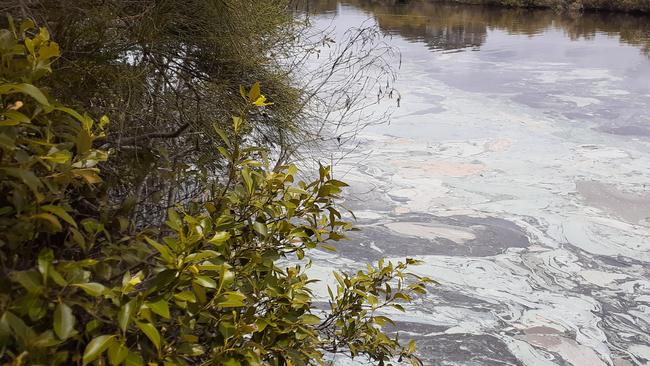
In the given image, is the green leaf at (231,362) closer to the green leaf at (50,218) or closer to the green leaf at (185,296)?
the green leaf at (185,296)

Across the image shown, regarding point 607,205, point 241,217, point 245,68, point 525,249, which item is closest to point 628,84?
point 607,205

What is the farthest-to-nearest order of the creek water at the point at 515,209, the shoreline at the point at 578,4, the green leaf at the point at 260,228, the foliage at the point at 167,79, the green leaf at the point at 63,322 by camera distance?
the shoreline at the point at 578,4
the creek water at the point at 515,209
the foliage at the point at 167,79
the green leaf at the point at 260,228
the green leaf at the point at 63,322

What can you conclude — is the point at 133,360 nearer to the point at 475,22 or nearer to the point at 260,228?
the point at 260,228

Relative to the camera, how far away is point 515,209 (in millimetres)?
3398

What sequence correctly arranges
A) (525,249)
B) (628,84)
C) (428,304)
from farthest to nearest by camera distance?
1. (628,84)
2. (525,249)
3. (428,304)

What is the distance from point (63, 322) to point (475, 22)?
12.0 meters

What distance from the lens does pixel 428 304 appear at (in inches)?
95.0

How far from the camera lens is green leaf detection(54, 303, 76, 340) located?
1.94 ft

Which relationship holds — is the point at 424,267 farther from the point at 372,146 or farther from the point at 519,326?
the point at 372,146

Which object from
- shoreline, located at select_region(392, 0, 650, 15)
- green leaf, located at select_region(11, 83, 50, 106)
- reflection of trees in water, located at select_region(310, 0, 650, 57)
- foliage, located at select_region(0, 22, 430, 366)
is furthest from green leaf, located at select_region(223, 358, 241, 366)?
shoreline, located at select_region(392, 0, 650, 15)

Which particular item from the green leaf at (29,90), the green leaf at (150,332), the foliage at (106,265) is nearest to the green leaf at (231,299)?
the foliage at (106,265)

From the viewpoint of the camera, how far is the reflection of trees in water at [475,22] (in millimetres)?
9508

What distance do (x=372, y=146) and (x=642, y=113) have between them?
2.55 meters

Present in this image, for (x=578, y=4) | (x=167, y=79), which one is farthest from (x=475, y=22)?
(x=167, y=79)
